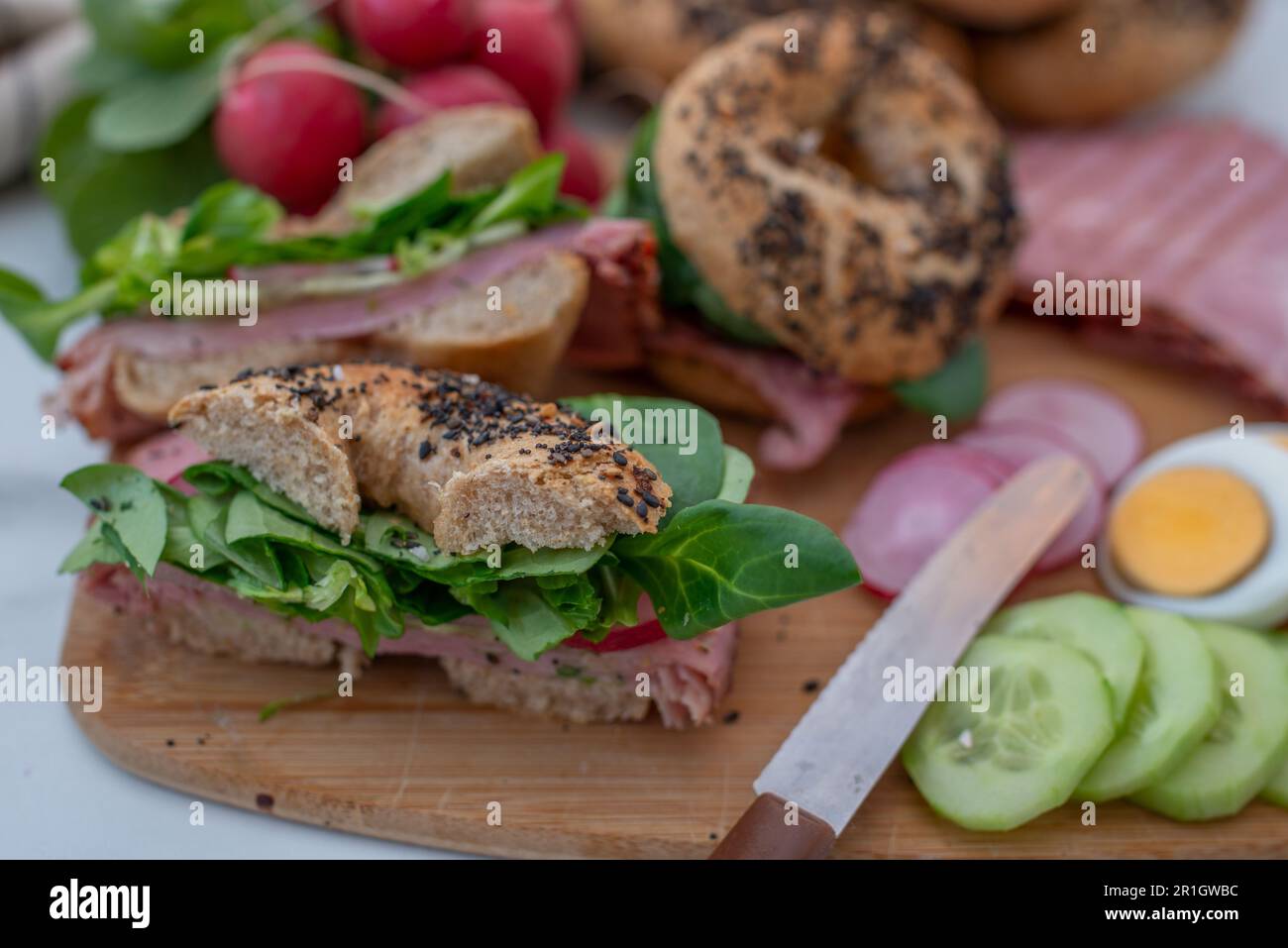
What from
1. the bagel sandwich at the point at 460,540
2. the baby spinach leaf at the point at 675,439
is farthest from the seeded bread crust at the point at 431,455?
the baby spinach leaf at the point at 675,439

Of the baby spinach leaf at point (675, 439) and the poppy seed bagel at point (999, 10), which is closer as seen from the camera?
the baby spinach leaf at point (675, 439)

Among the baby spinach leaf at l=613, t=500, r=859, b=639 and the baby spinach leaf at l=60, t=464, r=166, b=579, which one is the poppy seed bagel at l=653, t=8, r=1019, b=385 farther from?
the baby spinach leaf at l=60, t=464, r=166, b=579

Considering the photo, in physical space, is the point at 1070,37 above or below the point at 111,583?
above

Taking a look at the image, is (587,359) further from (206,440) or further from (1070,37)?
(1070,37)

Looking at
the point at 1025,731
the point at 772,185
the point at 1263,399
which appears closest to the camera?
the point at 1025,731

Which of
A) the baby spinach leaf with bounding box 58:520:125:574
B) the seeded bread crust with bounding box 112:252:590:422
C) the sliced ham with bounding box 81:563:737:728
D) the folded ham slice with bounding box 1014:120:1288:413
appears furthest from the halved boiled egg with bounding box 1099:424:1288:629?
the baby spinach leaf with bounding box 58:520:125:574

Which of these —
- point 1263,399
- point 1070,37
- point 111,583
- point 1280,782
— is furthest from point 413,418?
point 1070,37

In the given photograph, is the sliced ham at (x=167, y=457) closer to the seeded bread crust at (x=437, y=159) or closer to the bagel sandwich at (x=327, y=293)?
the bagel sandwich at (x=327, y=293)
